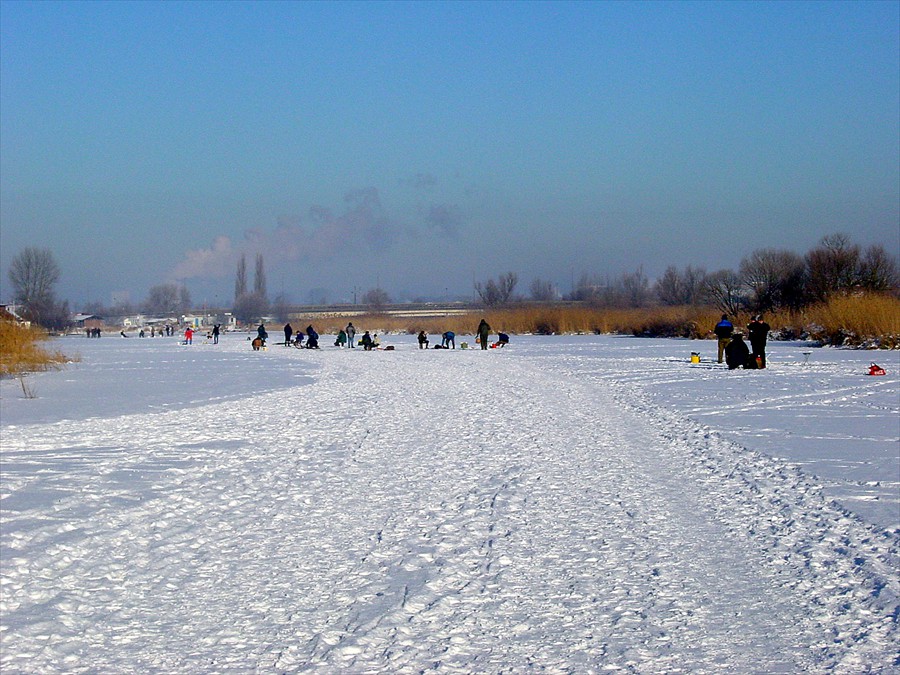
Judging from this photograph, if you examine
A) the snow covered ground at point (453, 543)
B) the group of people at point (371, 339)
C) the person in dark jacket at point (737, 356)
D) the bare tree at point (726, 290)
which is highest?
the bare tree at point (726, 290)

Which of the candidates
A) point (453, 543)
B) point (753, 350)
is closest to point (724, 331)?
point (753, 350)

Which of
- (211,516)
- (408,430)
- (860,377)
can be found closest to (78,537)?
(211,516)

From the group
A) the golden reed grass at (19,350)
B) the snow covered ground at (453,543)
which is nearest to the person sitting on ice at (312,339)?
the golden reed grass at (19,350)

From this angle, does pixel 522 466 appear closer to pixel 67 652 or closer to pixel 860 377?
pixel 67 652

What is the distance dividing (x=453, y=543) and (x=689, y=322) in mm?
54307

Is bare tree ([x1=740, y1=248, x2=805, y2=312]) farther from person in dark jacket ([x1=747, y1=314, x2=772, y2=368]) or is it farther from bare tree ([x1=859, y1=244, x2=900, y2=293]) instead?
person in dark jacket ([x1=747, y1=314, x2=772, y2=368])

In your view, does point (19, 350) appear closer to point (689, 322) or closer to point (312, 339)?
point (312, 339)

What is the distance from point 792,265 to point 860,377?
51.3 metres

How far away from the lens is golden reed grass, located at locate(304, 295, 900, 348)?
1538 inches

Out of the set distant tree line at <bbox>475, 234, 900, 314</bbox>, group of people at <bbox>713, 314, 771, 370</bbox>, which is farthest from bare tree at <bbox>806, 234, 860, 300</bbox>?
group of people at <bbox>713, 314, 771, 370</bbox>

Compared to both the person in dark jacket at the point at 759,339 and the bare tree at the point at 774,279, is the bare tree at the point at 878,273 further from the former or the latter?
the person in dark jacket at the point at 759,339

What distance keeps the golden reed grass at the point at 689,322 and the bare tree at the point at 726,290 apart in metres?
6.59

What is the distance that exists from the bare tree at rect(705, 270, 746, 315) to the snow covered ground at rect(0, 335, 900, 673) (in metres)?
62.4

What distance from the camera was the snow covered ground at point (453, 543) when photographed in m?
5.12
